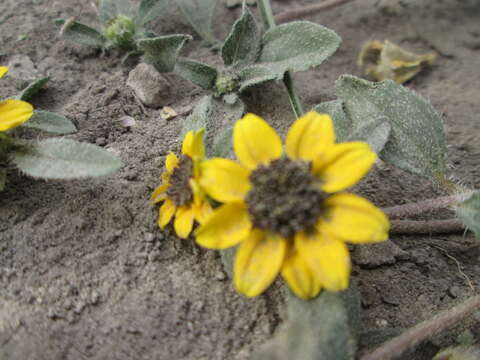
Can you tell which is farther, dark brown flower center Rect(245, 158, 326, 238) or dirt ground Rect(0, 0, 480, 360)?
dirt ground Rect(0, 0, 480, 360)

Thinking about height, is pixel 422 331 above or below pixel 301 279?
below

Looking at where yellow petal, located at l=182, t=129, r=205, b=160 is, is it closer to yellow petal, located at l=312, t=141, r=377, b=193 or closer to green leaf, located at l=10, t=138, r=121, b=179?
green leaf, located at l=10, t=138, r=121, b=179

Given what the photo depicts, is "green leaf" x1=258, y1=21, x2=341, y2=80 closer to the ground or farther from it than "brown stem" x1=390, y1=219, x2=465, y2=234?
farther from it

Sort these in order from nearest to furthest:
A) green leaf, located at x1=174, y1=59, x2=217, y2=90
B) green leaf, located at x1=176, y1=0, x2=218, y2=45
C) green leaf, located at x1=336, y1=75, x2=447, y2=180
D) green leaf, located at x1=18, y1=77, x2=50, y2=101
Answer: green leaf, located at x1=336, y1=75, x2=447, y2=180
green leaf, located at x1=18, y1=77, x2=50, y2=101
green leaf, located at x1=174, y1=59, x2=217, y2=90
green leaf, located at x1=176, y1=0, x2=218, y2=45

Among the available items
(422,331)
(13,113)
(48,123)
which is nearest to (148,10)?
(48,123)

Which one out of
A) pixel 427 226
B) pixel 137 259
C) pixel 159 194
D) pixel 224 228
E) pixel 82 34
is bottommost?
pixel 427 226

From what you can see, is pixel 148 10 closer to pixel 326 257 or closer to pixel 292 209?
pixel 292 209

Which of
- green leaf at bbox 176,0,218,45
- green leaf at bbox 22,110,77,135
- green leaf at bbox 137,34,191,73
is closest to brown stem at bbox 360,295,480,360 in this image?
green leaf at bbox 22,110,77,135
